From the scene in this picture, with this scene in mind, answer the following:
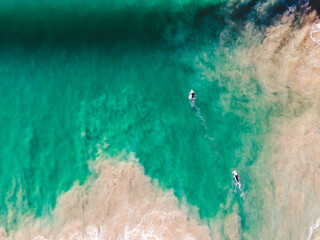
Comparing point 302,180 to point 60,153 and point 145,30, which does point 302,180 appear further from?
point 60,153

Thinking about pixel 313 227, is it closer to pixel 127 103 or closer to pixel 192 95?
pixel 192 95

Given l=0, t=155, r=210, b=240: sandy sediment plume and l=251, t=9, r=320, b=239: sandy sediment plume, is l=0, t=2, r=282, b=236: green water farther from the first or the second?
Result: l=251, t=9, r=320, b=239: sandy sediment plume

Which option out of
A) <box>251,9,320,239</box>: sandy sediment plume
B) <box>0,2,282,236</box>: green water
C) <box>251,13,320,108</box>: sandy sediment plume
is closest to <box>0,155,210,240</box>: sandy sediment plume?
<box>0,2,282,236</box>: green water

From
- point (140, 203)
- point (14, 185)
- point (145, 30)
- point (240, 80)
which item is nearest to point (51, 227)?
point (14, 185)

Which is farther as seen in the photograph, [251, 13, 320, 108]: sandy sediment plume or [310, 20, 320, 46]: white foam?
[310, 20, 320, 46]: white foam

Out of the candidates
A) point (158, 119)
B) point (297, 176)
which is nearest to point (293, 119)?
point (297, 176)

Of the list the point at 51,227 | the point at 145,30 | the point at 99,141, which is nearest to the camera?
the point at 51,227

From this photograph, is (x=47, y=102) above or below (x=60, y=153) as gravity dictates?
above
